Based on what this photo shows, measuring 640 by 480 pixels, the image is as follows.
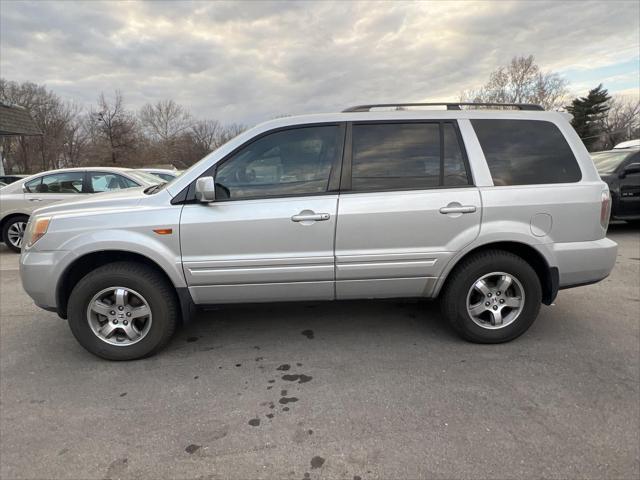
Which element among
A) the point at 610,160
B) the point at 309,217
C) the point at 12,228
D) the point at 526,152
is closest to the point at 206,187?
the point at 309,217

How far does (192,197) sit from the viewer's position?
307cm

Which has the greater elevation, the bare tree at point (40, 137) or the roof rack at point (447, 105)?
the bare tree at point (40, 137)

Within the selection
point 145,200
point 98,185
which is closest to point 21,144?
point 98,185

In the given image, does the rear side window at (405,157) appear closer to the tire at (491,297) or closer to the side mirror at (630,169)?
the tire at (491,297)

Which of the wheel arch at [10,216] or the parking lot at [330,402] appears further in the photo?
the wheel arch at [10,216]

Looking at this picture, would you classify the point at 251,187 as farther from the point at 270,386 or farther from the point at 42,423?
the point at 42,423

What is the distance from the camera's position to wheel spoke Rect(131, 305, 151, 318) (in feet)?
10.4

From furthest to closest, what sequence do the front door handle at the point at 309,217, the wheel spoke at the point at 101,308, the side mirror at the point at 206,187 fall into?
the wheel spoke at the point at 101,308, the front door handle at the point at 309,217, the side mirror at the point at 206,187

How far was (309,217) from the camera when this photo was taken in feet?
9.92

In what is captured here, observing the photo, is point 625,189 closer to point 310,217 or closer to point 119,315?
point 310,217

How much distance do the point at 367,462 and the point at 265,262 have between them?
1545 mm

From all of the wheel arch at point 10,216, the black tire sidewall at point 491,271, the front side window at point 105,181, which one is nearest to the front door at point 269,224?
the black tire sidewall at point 491,271

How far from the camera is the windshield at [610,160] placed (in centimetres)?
829

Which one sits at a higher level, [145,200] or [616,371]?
[145,200]
